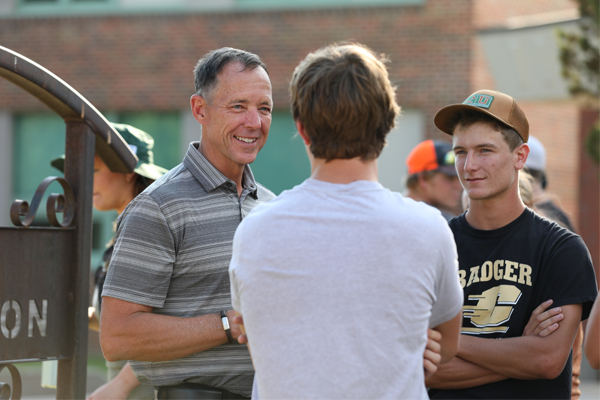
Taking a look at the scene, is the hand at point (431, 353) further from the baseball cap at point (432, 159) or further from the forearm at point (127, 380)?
the baseball cap at point (432, 159)

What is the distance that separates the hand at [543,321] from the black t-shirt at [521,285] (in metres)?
0.03

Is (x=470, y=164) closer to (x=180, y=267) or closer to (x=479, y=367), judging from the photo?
(x=479, y=367)

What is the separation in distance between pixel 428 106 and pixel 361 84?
10.2 metres

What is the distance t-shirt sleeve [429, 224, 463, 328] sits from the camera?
6.26ft

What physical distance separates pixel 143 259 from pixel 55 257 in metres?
0.55

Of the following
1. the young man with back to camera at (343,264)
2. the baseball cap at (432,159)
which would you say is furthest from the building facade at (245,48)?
the young man with back to camera at (343,264)

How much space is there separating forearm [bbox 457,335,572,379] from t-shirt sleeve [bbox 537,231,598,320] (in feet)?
0.48

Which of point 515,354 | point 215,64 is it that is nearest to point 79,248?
point 215,64

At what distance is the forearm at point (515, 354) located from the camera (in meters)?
2.52

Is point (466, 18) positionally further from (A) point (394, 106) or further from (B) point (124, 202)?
(A) point (394, 106)

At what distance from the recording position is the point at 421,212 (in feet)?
6.22

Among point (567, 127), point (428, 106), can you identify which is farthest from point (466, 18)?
point (567, 127)

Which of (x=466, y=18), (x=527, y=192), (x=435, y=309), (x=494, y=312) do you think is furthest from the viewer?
(x=466, y=18)

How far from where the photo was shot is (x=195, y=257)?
2592 millimetres
